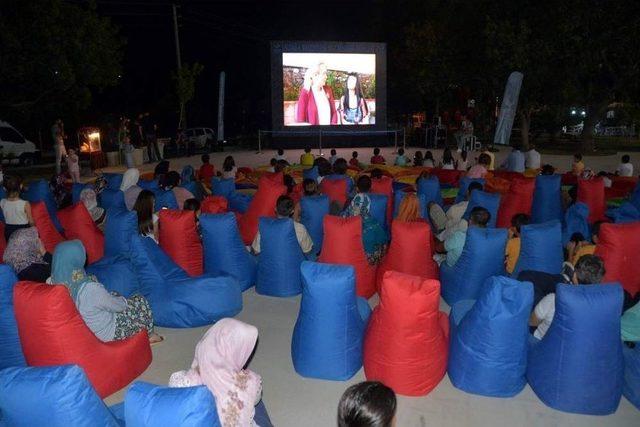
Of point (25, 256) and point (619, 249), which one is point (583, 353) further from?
point (25, 256)

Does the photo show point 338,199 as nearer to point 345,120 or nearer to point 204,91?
point 345,120

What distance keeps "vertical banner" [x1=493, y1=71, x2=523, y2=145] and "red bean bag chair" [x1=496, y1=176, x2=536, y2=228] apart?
18.7 ft

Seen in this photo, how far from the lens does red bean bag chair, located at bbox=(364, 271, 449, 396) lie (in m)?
3.81

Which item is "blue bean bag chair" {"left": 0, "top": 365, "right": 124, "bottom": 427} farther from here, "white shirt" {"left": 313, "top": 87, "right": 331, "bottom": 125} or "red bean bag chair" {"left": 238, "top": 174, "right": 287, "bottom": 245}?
"white shirt" {"left": 313, "top": 87, "right": 331, "bottom": 125}

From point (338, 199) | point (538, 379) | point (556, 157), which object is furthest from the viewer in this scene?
point (556, 157)

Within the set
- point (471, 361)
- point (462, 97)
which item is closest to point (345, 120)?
point (462, 97)

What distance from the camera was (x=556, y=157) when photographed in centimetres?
2031

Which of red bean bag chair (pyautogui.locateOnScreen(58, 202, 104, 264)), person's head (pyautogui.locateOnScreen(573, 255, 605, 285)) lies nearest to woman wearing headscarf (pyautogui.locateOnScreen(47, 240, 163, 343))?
red bean bag chair (pyautogui.locateOnScreen(58, 202, 104, 264))

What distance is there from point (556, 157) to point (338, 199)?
14.7 metres

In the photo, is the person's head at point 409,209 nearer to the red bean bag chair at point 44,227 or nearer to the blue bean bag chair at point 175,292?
the blue bean bag chair at point 175,292

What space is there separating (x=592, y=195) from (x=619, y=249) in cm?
308

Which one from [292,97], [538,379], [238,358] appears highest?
[292,97]

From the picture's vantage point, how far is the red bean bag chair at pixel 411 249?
5422mm

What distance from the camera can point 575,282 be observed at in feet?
13.4
